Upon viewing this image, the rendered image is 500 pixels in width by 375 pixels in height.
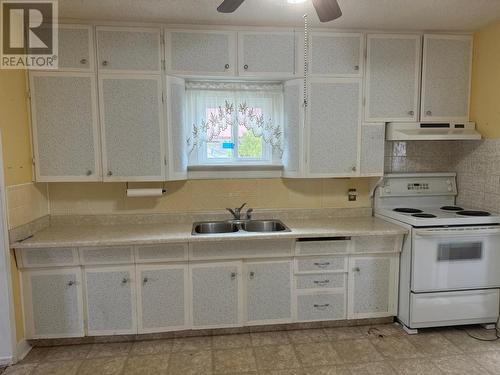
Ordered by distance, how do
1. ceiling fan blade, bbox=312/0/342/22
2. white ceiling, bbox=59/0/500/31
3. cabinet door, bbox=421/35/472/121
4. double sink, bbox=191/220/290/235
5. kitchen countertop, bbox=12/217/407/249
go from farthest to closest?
1. double sink, bbox=191/220/290/235
2. cabinet door, bbox=421/35/472/121
3. kitchen countertop, bbox=12/217/407/249
4. white ceiling, bbox=59/0/500/31
5. ceiling fan blade, bbox=312/0/342/22

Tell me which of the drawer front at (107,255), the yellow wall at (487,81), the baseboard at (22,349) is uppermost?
the yellow wall at (487,81)

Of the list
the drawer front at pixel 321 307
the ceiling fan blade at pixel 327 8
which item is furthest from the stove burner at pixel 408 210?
the ceiling fan blade at pixel 327 8

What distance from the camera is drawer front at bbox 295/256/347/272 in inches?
106

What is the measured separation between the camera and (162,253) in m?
2.54

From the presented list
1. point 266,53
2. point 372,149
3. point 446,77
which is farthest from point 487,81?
point 266,53

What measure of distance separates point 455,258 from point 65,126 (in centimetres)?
316

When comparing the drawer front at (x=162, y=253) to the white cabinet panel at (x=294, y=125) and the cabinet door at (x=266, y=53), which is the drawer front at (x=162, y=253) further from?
the cabinet door at (x=266, y=53)

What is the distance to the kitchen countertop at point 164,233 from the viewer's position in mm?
2452

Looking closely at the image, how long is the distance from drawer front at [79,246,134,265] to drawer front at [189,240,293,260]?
1.49ft

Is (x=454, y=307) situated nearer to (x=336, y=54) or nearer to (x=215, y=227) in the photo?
(x=215, y=227)

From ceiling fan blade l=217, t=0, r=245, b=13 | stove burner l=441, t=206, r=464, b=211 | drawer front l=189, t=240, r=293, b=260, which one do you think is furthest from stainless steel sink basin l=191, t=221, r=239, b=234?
stove burner l=441, t=206, r=464, b=211

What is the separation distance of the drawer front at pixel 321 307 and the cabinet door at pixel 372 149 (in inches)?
41.8

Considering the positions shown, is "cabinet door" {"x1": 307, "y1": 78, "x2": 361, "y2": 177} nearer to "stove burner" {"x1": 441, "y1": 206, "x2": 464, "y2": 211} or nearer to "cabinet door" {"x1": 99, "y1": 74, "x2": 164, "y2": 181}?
"stove burner" {"x1": 441, "y1": 206, "x2": 464, "y2": 211}

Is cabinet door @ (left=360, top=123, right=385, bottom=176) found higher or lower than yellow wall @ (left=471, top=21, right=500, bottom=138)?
lower
